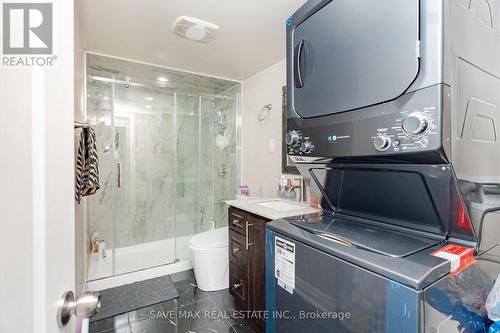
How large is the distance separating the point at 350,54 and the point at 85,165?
1.68 meters

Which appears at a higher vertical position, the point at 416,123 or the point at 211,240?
the point at 416,123

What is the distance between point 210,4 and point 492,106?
163 cm

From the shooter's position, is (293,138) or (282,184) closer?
(293,138)

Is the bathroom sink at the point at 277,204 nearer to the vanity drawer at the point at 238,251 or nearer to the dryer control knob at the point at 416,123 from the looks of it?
the vanity drawer at the point at 238,251

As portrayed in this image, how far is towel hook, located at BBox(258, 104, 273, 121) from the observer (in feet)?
8.87

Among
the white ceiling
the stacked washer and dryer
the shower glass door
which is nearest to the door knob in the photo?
the stacked washer and dryer

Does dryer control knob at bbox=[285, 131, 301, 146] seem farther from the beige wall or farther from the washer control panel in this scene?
the beige wall

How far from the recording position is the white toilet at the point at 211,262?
231 cm

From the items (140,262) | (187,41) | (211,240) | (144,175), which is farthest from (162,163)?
(187,41)

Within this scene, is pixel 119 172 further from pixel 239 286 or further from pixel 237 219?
pixel 239 286

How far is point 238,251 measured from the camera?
6.70ft

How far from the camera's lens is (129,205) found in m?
3.10

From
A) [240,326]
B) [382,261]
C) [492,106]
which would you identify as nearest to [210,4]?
[492,106]

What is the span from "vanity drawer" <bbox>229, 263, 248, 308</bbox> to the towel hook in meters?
1.62
